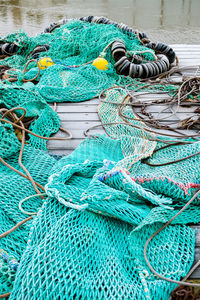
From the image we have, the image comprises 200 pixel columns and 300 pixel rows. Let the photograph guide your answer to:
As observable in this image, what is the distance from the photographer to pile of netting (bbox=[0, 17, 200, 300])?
121 centimetres

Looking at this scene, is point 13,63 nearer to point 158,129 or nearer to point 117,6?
point 158,129

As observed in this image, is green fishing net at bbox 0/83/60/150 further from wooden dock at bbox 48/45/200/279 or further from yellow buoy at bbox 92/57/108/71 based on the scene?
yellow buoy at bbox 92/57/108/71

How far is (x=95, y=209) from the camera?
143 cm

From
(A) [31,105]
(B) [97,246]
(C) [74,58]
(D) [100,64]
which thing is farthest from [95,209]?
(C) [74,58]

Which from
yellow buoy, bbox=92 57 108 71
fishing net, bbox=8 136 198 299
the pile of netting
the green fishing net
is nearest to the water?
yellow buoy, bbox=92 57 108 71

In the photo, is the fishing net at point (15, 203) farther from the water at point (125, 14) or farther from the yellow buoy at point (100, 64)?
the water at point (125, 14)

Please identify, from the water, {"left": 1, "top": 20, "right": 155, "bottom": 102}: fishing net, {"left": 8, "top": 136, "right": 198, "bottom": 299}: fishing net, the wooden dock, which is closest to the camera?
{"left": 8, "top": 136, "right": 198, "bottom": 299}: fishing net

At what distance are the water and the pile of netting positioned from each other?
885 centimetres

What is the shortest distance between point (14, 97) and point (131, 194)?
4.43ft

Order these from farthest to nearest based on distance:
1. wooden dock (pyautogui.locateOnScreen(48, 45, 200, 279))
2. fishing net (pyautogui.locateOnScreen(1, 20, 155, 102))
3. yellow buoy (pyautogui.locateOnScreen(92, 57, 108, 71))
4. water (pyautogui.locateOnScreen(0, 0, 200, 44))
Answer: water (pyautogui.locateOnScreen(0, 0, 200, 44)) → yellow buoy (pyautogui.locateOnScreen(92, 57, 108, 71)) → fishing net (pyautogui.locateOnScreen(1, 20, 155, 102)) → wooden dock (pyautogui.locateOnScreen(48, 45, 200, 279))

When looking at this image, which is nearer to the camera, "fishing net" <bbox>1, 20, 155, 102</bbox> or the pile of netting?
the pile of netting

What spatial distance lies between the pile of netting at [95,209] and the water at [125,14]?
8847 mm

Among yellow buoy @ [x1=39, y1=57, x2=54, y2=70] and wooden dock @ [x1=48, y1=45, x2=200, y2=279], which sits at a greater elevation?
yellow buoy @ [x1=39, y1=57, x2=54, y2=70]

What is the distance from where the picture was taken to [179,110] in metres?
2.98
